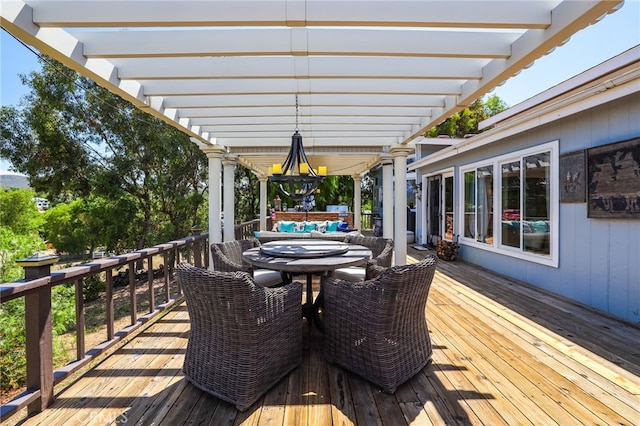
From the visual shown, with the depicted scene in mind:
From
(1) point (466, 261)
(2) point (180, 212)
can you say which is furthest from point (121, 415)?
(2) point (180, 212)

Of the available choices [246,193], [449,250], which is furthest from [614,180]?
[246,193]

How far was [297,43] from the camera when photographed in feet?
8.08

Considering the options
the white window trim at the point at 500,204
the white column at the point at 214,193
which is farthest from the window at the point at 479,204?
the white column at the point at 214,193

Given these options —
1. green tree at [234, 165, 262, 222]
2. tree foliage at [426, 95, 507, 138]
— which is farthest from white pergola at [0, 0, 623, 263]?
tree foliage at [426, 95, 507, 138]

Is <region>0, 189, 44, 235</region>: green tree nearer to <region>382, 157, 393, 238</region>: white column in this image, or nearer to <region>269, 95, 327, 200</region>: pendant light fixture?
<region>269, 95, 327, 200</region>: pendant light fixture

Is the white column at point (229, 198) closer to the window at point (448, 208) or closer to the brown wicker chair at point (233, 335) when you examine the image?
the brown wicker chair at point (233, 335)

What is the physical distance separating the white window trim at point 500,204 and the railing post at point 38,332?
18.7 feet

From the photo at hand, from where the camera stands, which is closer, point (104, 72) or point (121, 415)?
point (121, 415)

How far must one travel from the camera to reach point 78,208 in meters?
10.3

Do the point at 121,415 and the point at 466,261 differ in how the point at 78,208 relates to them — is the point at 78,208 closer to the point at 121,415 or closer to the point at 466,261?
the point at 121,415

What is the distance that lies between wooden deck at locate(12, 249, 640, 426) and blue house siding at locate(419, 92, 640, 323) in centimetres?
57

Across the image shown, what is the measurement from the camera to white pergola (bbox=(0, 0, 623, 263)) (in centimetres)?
207

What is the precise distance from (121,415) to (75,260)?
16.7 m

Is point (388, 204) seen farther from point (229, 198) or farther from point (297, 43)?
point (297, 43)
